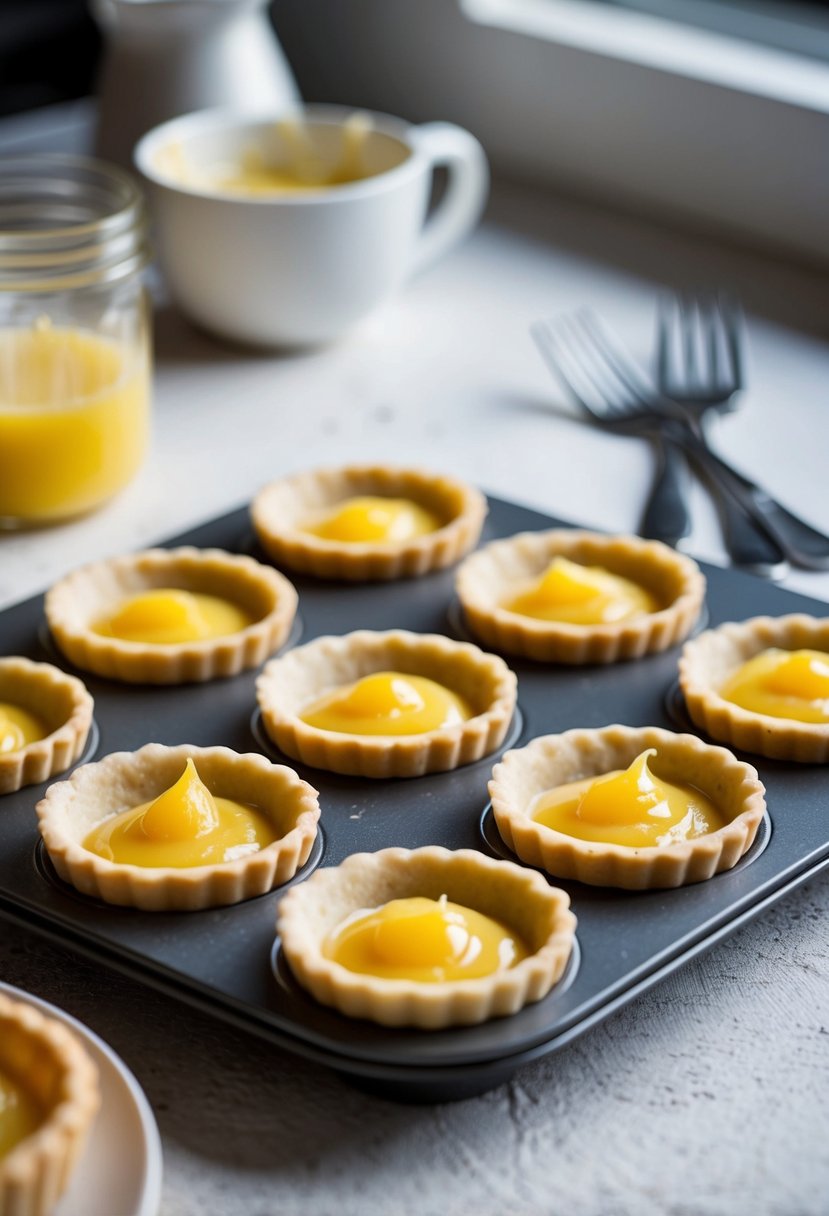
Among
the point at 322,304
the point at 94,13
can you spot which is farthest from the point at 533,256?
the point at 94,13

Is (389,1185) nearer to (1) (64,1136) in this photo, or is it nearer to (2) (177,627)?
(1) (64,1136)

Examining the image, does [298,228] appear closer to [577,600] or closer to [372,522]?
[372,522]

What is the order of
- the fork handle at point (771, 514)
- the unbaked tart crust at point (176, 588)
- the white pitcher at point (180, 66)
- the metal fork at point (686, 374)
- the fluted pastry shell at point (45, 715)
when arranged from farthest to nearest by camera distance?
1. the white pitcher at point (180, 66)
2. the metal fork at point (686, 374)
3. the fork handle at point (771, 514)
4. the unbaked tart crust at point (176, 588)
5. the fluted pastry shell at point (45, 715)

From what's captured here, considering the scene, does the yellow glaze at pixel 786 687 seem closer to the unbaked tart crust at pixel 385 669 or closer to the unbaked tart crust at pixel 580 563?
the unbaked tart crust at pixel 580 563

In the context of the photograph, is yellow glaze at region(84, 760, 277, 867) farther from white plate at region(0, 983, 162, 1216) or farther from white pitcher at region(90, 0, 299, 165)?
white pitcher at region(90, 0, 299, 165)

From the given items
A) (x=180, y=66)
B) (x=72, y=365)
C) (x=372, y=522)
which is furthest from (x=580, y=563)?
(x=180, y=66)

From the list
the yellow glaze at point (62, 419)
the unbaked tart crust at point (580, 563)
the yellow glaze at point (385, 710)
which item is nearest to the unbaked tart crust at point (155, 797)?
the yellow glaze at point (385, 710)

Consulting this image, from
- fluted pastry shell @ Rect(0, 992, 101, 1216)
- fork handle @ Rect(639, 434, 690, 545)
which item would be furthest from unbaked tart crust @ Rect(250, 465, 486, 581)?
fluted pastry shell @ Rect(0, 992, 101, 1216)
